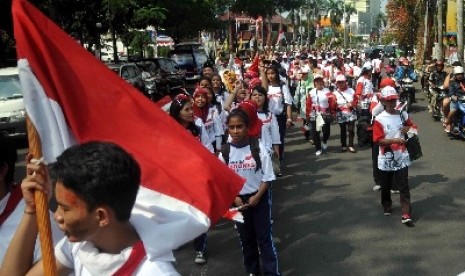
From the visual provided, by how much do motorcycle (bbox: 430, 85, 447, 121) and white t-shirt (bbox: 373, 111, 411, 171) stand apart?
8.01 m

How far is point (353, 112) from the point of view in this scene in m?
11.8

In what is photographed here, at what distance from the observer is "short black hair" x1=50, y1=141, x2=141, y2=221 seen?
199 cm

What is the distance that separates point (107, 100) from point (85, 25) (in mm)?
26786

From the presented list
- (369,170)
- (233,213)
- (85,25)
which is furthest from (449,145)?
(85,25)

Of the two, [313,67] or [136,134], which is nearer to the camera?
[136,134]

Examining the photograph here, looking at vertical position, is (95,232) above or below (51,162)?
below

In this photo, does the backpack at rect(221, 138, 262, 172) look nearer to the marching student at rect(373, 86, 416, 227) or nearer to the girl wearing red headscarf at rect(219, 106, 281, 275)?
the girl wearing red headscarf at rect(219, 106, 281, 275)

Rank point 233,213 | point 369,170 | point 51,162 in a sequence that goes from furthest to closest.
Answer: point 369,170
point 233,213
point 51,162

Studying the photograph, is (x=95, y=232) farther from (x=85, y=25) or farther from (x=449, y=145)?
(x=85, y=25)

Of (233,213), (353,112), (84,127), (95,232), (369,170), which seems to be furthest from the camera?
(353,112)

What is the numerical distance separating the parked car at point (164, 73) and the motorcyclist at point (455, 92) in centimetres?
1241

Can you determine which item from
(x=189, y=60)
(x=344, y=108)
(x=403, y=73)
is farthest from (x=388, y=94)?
(x=189, y=60)

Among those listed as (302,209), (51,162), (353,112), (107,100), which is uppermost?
(107,100)

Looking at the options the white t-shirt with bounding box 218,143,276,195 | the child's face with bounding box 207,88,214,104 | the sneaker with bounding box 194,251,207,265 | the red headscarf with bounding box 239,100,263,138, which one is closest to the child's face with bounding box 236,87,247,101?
the child's face with bounding box 207,88,214,104
